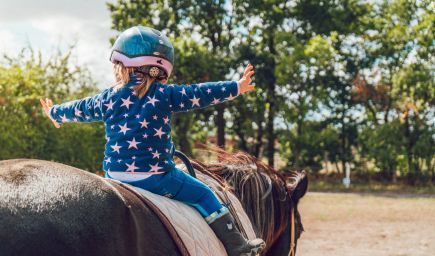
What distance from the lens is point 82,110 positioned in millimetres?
3230

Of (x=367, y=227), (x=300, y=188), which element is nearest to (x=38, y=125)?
(x=367, y=227)

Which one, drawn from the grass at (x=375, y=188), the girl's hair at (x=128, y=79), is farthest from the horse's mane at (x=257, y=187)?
the grass at (x=375, y=188)

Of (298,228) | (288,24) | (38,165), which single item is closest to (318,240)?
(298,228)

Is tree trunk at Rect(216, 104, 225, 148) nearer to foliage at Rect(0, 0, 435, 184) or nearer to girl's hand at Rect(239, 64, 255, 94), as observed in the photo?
foliage at Rect(0, 0, 435, 184)

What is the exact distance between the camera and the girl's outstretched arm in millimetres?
2988

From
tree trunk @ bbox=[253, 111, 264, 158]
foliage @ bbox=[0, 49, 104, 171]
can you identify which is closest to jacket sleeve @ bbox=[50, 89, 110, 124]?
foliage @ bbox=[0, 49, 104, 171]

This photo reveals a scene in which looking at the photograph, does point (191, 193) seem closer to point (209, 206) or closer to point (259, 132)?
point (209, 206)

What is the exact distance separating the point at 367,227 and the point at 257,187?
402 inches

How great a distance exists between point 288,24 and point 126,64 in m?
31.2

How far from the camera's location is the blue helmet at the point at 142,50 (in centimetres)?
299

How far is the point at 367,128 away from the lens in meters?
30.5

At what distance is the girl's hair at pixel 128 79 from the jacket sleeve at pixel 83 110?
0.09 metres

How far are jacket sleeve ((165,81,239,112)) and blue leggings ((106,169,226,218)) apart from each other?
327 mm

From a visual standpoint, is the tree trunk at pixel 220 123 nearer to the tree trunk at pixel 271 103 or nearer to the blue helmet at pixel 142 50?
the tree trunk at pixel 271 103
